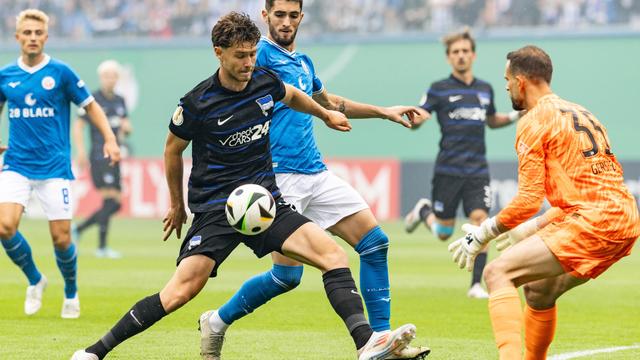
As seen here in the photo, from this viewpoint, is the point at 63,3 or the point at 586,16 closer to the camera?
the point at 586,16

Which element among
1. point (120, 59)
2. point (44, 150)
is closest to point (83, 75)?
point (120, 59)

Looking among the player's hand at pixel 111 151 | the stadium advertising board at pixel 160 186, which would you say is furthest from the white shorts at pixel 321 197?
the stadium advertising board at pixel 160 186

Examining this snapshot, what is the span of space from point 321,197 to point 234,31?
1.65 meters

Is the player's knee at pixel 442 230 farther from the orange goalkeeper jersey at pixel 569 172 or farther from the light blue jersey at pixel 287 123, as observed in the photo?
the orange goalkeeper jersey at pixel 569 172

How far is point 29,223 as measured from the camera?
26.1 m

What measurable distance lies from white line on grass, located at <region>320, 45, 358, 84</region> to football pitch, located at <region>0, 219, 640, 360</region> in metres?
12.6

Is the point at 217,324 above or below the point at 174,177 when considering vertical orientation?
below

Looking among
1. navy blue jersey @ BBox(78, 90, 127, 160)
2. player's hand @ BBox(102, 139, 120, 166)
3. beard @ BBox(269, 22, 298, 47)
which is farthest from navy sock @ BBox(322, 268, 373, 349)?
navy blue jersey @ BBox(78, 90, 127, 160)

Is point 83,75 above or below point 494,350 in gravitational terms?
below

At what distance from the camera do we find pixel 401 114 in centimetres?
791

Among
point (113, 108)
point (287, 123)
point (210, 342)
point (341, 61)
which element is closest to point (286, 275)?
point (210, 342)

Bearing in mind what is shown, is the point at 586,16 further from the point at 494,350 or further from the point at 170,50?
the point at 494,350

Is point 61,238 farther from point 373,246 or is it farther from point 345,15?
point 345,15

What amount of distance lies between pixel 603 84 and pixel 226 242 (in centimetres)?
2135
